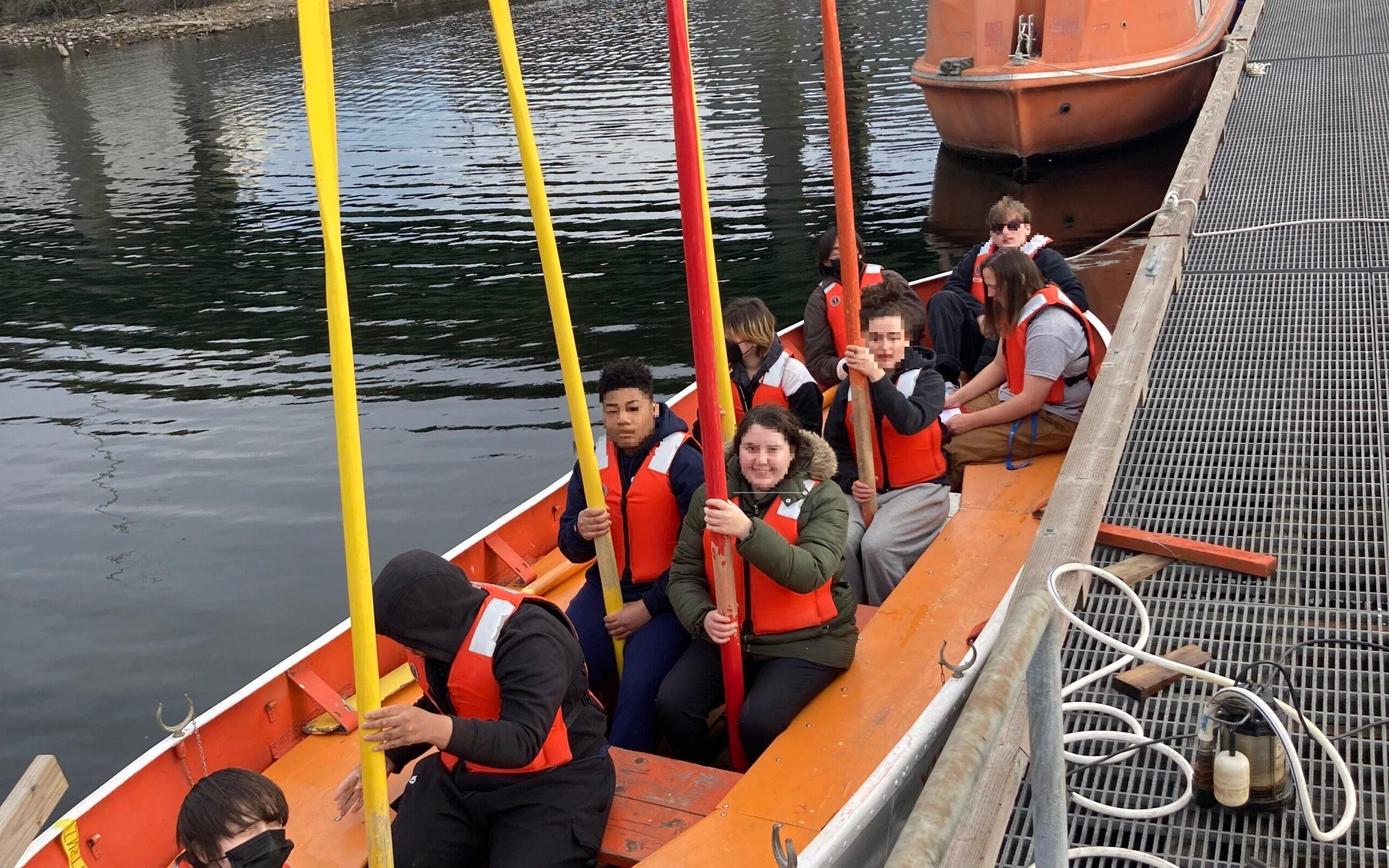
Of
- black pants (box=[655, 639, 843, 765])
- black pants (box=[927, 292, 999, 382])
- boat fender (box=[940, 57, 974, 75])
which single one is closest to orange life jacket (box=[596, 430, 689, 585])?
black pants (box=[655, 639, 843, 765])

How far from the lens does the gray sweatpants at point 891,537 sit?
17.1 ft

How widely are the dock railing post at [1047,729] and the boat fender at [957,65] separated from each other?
14739 mm

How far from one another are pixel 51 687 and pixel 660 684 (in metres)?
5.35

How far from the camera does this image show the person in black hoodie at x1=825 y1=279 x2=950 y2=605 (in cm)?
523

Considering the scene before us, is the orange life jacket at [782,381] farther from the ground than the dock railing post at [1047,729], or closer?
closer

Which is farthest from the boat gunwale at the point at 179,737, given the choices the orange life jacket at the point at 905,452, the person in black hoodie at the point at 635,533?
the orange life jacket at the point at 905,452

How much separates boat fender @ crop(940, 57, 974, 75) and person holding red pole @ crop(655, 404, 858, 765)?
41.4ft

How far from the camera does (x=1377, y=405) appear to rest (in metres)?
4.74

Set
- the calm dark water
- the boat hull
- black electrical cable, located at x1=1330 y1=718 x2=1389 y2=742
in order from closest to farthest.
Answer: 1. black electrical cable, located at x1=1330 y1=718 x2=1389 y2=742
2. the calm dark water
3. the boat hull

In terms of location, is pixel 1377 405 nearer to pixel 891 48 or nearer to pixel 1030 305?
pixel 1030 305

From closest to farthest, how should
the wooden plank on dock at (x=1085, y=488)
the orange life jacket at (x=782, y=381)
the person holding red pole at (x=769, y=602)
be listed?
the wooden plank on dock at (x=1085, y=488)
the person holding red pole at (x=769, y=602)
the orange life jacket at (x=782, y=381)

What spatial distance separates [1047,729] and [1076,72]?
14.6 meters

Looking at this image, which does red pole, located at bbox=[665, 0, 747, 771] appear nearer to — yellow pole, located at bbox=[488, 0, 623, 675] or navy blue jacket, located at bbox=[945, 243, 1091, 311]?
yellow pole, located at bbox=[488, 0, 623, 675]

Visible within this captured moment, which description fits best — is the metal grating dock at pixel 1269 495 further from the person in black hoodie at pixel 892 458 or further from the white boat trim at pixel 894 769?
the person in black hoodie at pixel 892 458
